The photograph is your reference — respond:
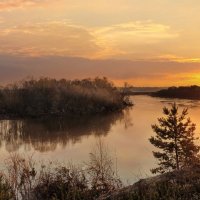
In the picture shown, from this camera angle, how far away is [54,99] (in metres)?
91.9

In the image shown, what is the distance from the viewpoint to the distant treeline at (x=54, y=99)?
286ft

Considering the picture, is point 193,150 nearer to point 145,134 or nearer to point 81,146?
point 81,146

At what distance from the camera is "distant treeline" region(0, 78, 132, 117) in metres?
87.3

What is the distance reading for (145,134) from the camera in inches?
1865

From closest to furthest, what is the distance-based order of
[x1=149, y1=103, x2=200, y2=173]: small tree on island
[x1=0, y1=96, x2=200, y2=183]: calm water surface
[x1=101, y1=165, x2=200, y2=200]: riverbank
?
[x1=101, y1=165, x2=200, y2=200]: riverbank
[x1=149, y1=103, x2=200, y2=173]: small tree on island
[x1=0, y1=96, x2=200, y2=183]: calm water surface

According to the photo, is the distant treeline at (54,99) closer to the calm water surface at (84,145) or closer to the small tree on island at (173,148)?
the calm water surface at (84,145)

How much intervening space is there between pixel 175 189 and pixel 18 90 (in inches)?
3673

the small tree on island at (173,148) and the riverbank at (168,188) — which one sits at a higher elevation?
the riverbank at (168,188)

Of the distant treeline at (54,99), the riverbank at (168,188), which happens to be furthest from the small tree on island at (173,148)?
the distant treeline at (54,99)

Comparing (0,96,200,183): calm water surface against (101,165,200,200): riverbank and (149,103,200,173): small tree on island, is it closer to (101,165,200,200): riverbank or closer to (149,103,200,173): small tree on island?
(149,103,200,173): small tree on island

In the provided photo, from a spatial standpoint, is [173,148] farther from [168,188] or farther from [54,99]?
[54,99]

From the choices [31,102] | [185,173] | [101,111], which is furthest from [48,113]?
[185,173]

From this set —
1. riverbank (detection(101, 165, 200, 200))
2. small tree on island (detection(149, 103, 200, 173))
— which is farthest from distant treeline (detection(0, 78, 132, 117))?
riverbank (detection(101, 165, 200, 200))

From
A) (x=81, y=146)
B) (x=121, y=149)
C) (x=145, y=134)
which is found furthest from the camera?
(x=145, y=134)
